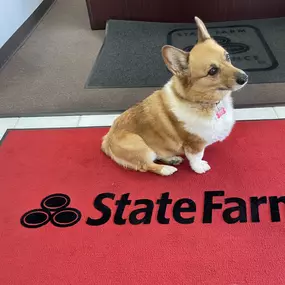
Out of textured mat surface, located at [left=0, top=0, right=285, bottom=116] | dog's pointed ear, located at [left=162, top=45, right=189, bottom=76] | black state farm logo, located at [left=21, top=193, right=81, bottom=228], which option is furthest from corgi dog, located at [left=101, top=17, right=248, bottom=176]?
textured mat surface, located at [left=0, top=0, right=285, bottom=116]

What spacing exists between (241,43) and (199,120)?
1.70 m

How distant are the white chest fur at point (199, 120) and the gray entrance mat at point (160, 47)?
2.81 ft

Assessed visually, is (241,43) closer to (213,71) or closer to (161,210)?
(213,71)

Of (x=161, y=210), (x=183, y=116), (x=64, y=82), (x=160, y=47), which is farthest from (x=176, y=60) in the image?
(x=160, y=47)

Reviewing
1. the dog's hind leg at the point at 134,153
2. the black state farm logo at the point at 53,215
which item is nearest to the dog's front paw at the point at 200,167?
the dog's hind leg at the point at 134,153

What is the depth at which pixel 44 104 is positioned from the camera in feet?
8.95

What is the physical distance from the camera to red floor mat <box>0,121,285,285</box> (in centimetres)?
150

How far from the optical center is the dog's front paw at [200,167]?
6.31ft

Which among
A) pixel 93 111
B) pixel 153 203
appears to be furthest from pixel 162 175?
pixel 93 111

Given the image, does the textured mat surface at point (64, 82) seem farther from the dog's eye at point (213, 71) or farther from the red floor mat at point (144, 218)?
the dog's eye at point (213, 71)

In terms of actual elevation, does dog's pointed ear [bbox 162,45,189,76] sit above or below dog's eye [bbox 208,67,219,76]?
above

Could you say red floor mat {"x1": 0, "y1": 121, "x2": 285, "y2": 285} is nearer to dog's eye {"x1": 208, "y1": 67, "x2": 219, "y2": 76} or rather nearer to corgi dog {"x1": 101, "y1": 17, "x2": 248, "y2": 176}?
corgi dog {"x1": 101, "y1": 17, "x2": 248, "y2": 176}

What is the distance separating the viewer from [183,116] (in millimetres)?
1786

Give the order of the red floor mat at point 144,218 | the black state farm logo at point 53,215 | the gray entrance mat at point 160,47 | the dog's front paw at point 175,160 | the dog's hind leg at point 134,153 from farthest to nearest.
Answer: the gray entrance mat at point 160,47
the dog's front paw at point 175,160
the dog's hind leg at point 134,153
the black state farm logo at point 53,215
the red floor mat at point 144,218
